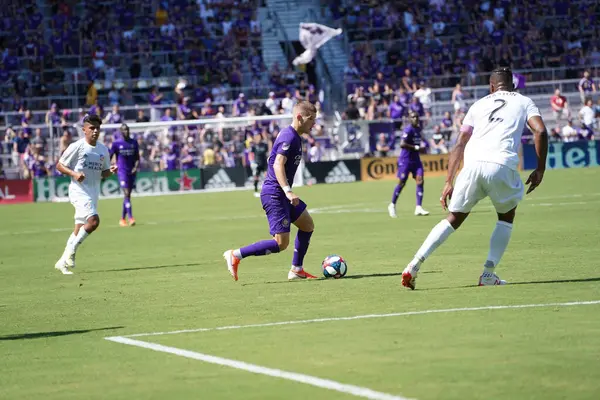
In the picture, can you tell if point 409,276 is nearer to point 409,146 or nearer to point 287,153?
point 287,153

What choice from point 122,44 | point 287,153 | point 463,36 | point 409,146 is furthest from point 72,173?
point 463,36

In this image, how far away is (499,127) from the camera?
11.8 metres

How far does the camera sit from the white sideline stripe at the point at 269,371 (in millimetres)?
6957

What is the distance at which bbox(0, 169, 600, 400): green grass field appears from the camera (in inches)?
295

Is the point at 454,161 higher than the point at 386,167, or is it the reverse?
the point at 454,161

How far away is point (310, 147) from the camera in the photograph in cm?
4531

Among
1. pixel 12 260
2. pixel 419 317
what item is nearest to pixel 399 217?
pixel 12 260

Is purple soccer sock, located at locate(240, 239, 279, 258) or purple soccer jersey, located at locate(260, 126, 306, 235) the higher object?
purple soccer jersey, located at locate(260, 126, 306, 235)

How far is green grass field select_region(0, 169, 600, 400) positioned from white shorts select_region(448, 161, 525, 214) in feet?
2.96

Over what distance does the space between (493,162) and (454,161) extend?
15.1 inches

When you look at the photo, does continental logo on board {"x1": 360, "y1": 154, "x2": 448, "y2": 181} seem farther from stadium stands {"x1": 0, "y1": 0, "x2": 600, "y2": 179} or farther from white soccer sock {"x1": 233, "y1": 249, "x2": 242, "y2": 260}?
white soccer sock {"x1": 233, "y1": 249, "x2": 242, "y2": 260}

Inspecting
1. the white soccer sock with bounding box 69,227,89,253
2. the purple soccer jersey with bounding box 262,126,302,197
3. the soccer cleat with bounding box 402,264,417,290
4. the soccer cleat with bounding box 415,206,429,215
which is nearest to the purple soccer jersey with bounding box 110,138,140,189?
the soccer cleat with bounding box 415,206,429,215

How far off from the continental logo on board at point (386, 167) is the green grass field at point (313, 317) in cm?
2205

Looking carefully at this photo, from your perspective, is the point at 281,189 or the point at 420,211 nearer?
the point at 281,189
